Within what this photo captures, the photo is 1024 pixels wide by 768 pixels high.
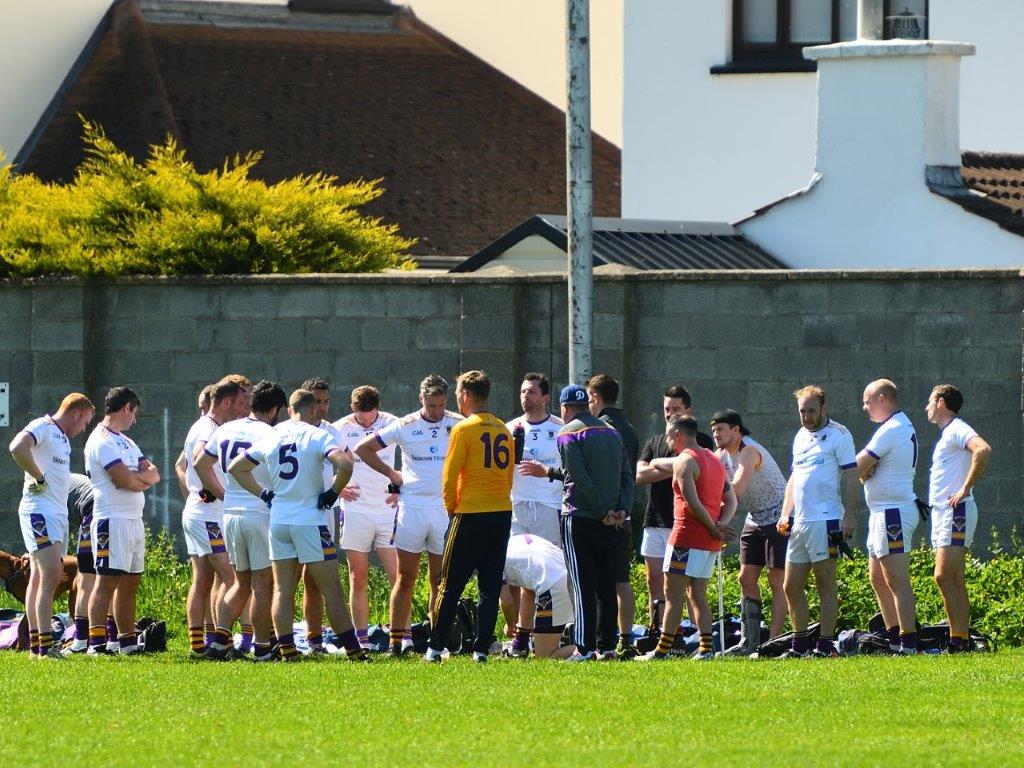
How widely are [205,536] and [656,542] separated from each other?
3.03 m

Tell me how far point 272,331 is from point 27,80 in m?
12.4

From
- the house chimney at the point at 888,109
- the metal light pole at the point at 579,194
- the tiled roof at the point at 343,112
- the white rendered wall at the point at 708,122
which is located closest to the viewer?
the metal light pole at the point at 579,194

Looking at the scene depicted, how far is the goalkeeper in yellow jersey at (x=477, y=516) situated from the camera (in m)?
12.8

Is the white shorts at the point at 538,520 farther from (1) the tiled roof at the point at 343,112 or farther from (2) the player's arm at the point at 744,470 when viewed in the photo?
(1) the tiled roof at the point at 343,112

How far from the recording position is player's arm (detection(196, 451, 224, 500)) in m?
13.5

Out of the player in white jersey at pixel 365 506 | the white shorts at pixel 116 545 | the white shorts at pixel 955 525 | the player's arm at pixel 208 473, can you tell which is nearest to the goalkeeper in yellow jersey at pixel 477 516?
the player in white jersey at pixel 365 506

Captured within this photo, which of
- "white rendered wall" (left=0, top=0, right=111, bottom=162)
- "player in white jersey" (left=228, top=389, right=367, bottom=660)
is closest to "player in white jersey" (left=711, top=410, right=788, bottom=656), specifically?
"player in white jersey" (left=228, top=389, right=367, bottom=660)

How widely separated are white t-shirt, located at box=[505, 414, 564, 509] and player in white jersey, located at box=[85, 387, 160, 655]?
2.46 meters

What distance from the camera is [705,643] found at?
1321 centimetres

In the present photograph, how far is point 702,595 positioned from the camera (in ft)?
43.7

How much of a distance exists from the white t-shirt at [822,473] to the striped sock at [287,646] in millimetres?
3318

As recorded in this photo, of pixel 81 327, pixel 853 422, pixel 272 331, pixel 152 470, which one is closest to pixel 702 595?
pixel 853 422

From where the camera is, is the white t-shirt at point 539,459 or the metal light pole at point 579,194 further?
the metal light pole at point 579,194

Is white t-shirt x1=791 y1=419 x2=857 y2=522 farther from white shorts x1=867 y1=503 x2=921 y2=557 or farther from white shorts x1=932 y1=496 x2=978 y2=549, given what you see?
white shorts x1=932 y1=496 x2=978 y2=549
